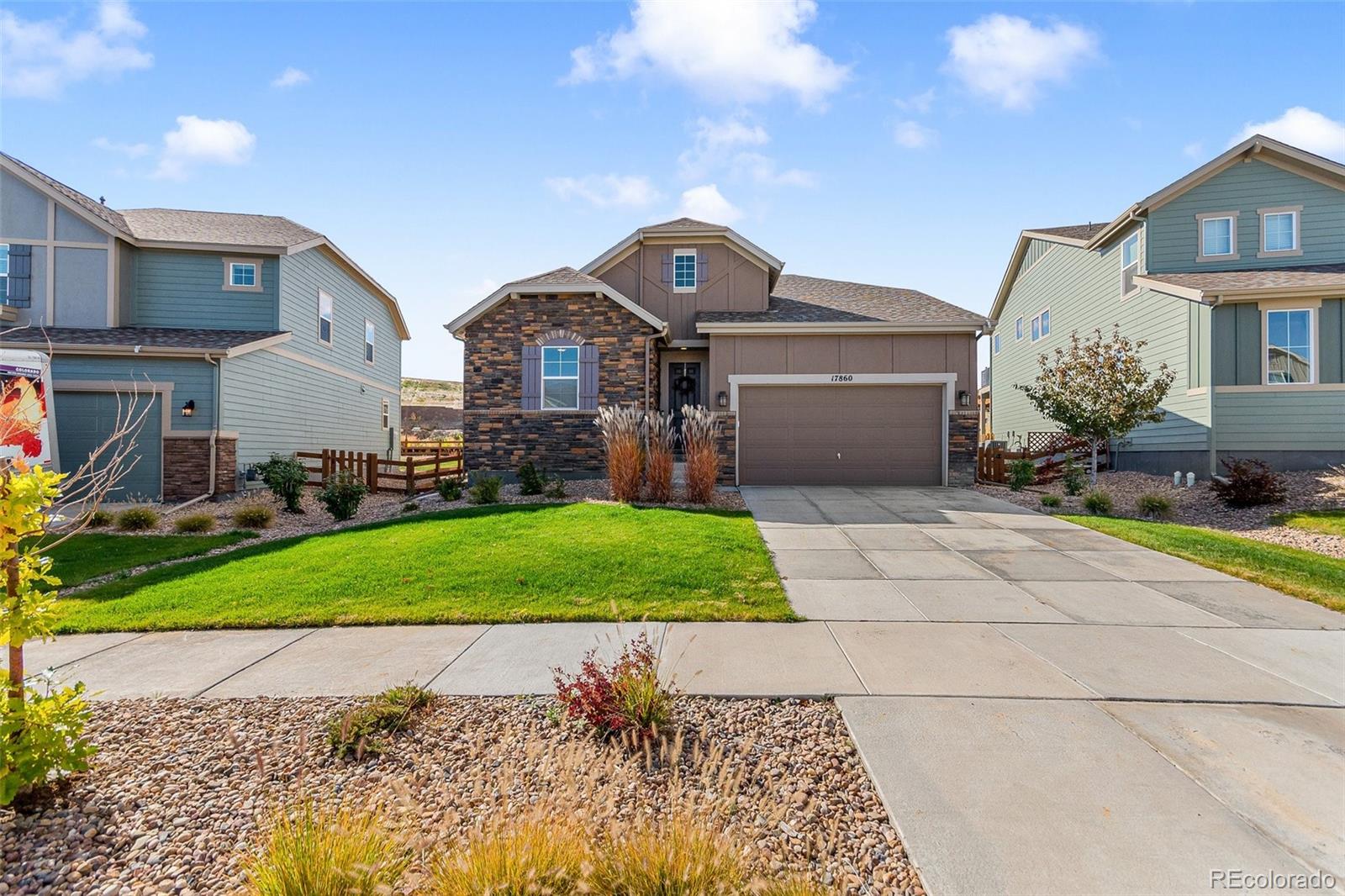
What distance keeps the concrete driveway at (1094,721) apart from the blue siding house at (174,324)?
43.3 feet

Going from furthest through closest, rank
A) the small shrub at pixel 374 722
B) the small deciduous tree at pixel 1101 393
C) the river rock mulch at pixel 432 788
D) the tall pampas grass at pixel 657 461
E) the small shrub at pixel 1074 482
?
the small shrub at pixel 1074 482 → the small deciduous tree at pixel 1101 393 → the tall pampas grass at pixel 657 461 → the small shrub at pixel 374 722 → the river rock mulch at pixel 432 788

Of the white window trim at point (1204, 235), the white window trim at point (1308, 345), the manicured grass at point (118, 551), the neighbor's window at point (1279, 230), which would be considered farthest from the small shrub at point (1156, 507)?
the manicured grass at point (118, 551)

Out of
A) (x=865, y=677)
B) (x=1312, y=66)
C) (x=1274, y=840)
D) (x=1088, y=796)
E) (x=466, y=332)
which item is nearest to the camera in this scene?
(x=1274, y=840)

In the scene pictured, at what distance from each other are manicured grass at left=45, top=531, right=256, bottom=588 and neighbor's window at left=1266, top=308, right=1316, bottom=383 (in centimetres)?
2048

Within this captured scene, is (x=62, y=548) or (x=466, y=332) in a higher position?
(x=466, y=332)

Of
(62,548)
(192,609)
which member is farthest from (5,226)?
(192,609)

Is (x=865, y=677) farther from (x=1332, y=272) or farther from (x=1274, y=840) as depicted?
(x=1332, y=272)

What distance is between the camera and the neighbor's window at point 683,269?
16406 mm

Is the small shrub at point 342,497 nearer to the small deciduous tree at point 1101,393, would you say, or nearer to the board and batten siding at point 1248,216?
the small deciduous tree at point 1101,393

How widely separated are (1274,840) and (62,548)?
1320 centimetres

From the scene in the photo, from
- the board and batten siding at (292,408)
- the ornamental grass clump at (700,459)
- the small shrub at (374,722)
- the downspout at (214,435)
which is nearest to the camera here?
the small shrub at (374,722)

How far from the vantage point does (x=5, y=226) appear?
565 inches

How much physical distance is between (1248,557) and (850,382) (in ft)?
26.2

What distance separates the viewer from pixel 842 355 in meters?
14.4
